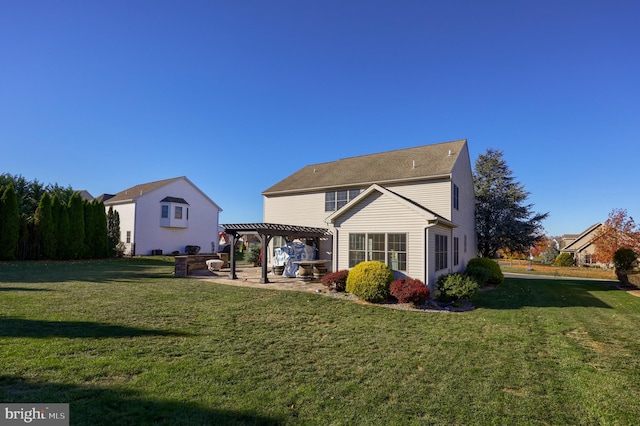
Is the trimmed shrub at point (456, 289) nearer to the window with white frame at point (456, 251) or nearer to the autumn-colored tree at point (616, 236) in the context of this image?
the window with white frame at point (456, 251)

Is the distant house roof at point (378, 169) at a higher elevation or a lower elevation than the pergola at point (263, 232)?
higher

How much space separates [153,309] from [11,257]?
Result: 2178 centimetres

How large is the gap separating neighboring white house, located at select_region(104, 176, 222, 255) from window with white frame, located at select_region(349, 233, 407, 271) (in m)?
25.8

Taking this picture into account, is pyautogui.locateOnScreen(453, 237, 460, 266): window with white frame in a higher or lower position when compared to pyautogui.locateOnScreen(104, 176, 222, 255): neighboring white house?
lower

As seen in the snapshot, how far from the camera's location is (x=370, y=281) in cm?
1088

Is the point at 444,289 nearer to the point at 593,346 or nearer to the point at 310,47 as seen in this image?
the point at 593,346

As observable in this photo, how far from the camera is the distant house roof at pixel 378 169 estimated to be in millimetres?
16609

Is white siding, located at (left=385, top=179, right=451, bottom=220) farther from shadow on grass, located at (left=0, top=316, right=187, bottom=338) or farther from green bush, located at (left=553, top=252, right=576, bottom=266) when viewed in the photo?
green bush, located at (left=553, top=252, right=576, bottom=266)

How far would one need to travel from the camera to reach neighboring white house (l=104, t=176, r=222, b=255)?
103 ft

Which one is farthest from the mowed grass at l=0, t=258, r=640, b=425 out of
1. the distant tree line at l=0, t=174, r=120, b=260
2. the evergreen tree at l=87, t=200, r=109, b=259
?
the evergreen tree at l=87, t=200, r=109, b=259

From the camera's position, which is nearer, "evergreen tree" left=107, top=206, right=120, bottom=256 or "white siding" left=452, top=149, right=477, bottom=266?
"white siding" left=452, top=149, right=477, bottom=266

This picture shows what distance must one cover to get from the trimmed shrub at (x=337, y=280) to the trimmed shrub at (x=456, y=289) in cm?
354

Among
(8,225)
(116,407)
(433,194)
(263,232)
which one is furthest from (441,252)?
(8,225)

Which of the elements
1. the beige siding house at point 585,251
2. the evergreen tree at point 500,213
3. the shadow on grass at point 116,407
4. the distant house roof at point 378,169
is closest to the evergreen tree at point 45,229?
the distant house roof at point 378,169
